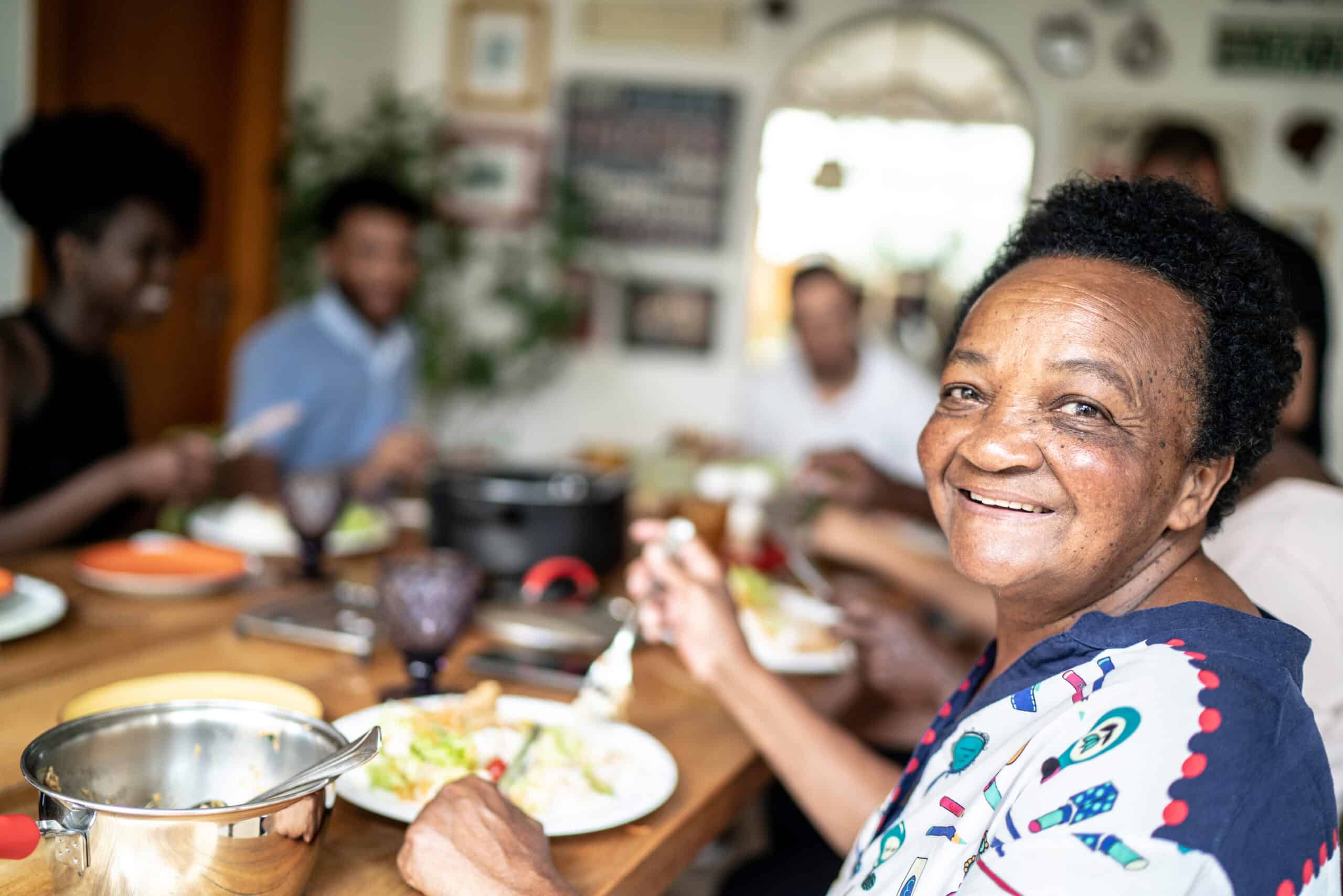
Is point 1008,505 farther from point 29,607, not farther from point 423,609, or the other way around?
point 29,607

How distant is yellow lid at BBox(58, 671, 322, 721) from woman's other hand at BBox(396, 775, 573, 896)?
11.1 inches

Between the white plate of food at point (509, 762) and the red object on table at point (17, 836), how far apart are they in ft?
1.06

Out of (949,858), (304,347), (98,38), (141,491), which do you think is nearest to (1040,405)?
(949,858)

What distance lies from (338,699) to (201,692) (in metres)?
0.17

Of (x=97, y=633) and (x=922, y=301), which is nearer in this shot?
(x=97, y=633)

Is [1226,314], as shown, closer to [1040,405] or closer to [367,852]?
[1040,405]

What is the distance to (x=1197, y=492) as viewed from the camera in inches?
38.9

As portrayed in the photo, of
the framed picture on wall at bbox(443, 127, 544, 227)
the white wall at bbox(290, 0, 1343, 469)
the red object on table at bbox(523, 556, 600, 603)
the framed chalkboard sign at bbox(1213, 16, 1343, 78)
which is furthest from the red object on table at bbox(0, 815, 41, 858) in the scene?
the framed chalkboard sign at bbox(1213, 16, 1343, 78)

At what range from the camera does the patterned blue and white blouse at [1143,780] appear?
29.0 inches

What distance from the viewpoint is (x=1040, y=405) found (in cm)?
96

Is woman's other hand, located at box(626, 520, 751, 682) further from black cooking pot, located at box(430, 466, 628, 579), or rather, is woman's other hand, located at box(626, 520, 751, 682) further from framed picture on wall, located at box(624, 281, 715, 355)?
framed picture on wall, located at box(624, 281, 715, 355)

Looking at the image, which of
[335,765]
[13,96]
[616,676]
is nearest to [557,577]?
[616,676]

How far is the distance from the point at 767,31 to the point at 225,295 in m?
2.82

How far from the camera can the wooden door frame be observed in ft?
16.1
